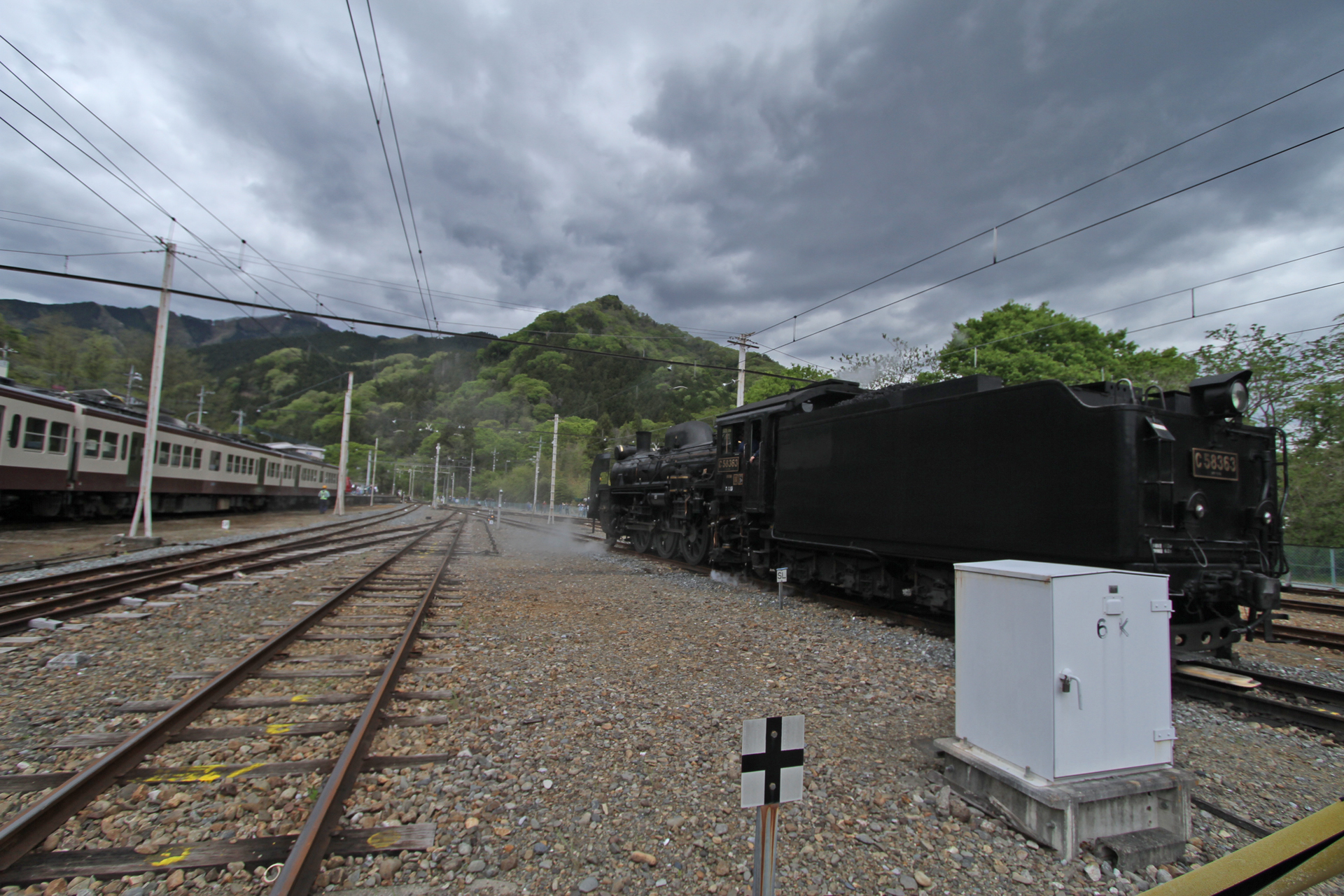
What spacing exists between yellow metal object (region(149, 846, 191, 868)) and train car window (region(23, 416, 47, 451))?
1711 centimetres

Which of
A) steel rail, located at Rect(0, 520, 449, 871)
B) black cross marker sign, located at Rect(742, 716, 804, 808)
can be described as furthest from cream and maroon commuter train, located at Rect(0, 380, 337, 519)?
black cross marker sign, located at Rect(742, 716, 804, 808)

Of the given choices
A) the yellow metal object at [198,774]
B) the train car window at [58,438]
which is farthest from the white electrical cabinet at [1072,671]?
the train car window at [58,438]

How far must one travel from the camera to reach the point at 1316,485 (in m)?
15.5

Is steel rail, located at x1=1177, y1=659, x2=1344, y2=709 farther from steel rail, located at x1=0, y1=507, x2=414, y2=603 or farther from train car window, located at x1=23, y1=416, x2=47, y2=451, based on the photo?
train car window, located at x1=23, y1=416, x2=47, y2=451

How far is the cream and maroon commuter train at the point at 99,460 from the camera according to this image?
14469 millimetres

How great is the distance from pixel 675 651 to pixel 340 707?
9.79 ft

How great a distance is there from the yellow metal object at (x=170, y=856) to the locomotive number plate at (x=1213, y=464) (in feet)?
23.7

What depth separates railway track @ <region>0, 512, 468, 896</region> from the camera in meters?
2.56

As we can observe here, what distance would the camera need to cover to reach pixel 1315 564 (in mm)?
13242

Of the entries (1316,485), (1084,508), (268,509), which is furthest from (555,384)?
(1084,508)

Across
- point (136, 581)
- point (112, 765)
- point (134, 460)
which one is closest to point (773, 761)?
point (112, 765)

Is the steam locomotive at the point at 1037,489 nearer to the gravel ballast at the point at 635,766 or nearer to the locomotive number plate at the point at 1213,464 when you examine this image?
the locomotive number plate at the point at 1213,464

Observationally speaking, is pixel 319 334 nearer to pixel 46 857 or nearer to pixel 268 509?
pixel 268 509

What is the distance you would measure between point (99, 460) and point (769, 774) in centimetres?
2197
